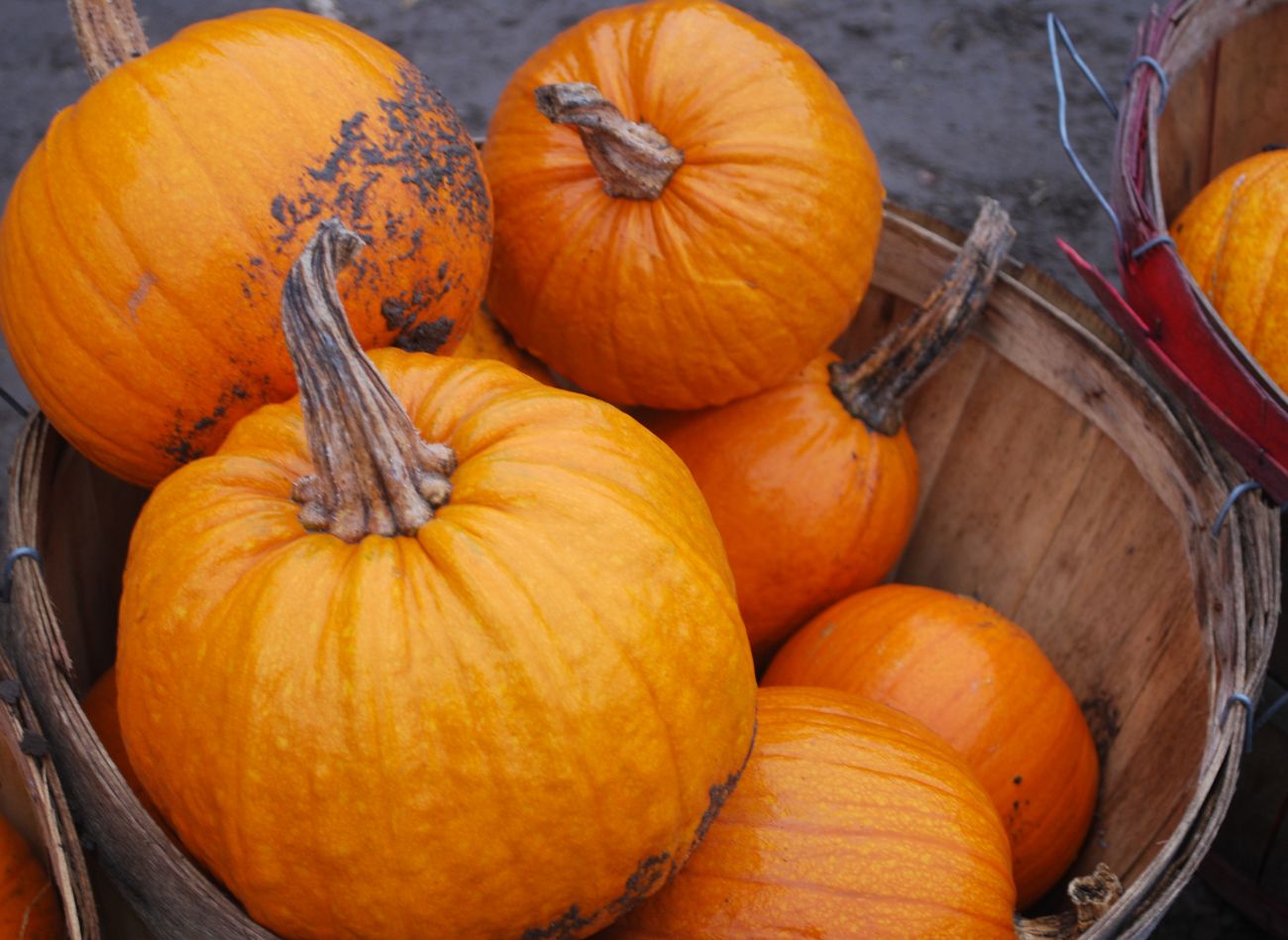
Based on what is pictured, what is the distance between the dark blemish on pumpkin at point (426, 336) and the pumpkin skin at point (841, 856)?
658 mm

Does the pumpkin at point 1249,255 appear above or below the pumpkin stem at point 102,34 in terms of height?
above

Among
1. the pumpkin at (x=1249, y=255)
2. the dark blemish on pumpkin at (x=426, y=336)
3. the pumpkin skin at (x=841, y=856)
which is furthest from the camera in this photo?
the pumpkin at (x=1249, y=255)

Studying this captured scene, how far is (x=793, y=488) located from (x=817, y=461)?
63 mm

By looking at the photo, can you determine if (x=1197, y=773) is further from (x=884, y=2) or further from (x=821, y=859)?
(x=884, y=2)

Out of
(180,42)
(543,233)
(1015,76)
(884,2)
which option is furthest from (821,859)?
(884,2)

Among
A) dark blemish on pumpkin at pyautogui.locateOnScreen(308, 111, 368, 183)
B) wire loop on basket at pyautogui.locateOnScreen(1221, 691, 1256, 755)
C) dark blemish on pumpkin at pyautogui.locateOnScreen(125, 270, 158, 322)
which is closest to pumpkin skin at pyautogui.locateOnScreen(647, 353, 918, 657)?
wire loop on basket at pyautogui.locateOnScreen(1221, 691, 1256, 755)

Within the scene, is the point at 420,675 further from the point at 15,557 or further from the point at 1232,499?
the point at 1232,499

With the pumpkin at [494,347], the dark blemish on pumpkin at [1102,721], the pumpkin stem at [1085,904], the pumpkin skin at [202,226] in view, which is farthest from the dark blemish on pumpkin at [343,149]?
the dark blemish on pumpkin at [1102,721]

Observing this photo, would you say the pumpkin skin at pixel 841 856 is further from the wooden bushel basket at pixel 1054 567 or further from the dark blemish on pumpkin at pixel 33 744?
the dark blemish on pumpkin at pixel 33 744

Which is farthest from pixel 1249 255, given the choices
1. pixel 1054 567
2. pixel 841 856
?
pixel 841 856

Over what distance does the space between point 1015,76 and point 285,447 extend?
367cm

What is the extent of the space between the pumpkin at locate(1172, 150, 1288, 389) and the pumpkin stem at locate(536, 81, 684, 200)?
872 millimetres

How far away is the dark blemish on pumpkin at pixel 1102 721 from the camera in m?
1.76

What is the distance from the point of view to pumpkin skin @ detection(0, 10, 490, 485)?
4.17 ft
